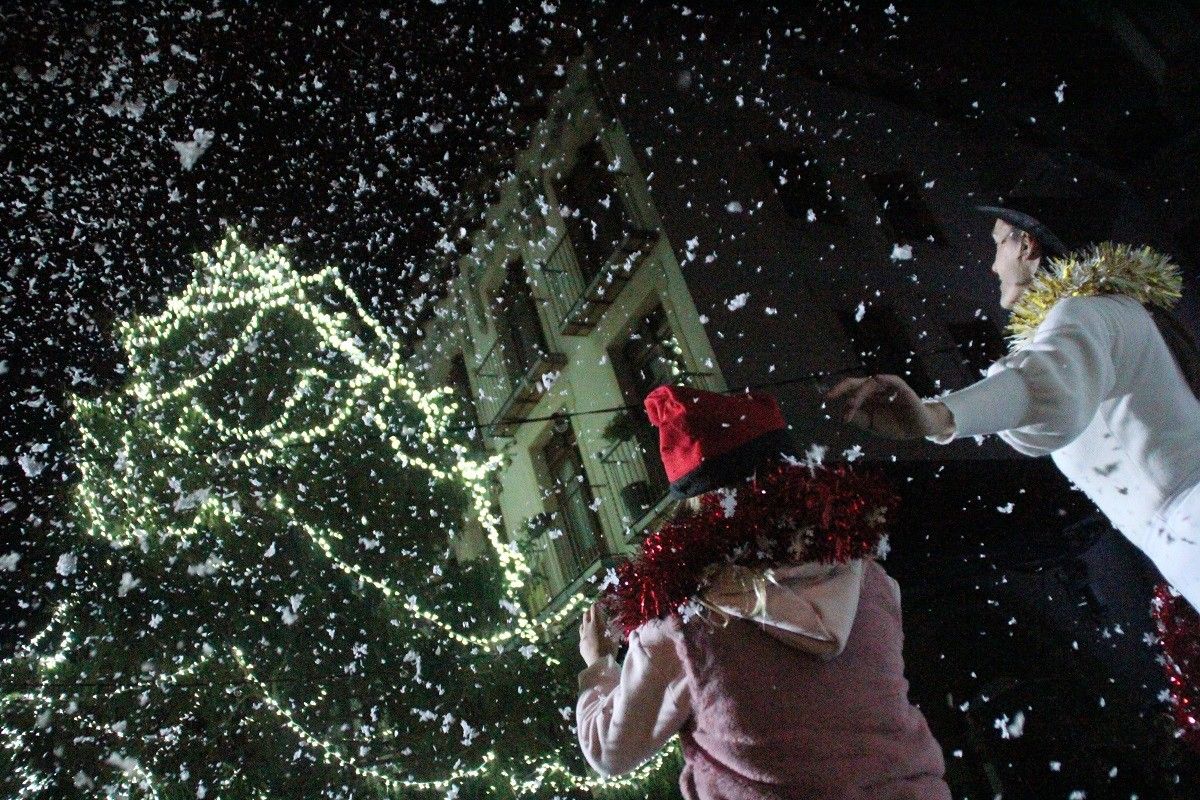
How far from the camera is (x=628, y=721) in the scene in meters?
2.10

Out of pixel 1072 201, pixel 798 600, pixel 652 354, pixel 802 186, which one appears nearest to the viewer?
pixel 798 600

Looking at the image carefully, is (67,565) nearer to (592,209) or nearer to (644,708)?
(644,708)

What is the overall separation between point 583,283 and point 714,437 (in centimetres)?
974

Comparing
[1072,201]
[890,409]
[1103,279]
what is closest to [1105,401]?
[1103,279]

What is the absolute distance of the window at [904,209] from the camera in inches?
508

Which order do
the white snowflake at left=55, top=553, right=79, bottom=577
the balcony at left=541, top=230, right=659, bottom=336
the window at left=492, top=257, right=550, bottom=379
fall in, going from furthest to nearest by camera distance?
1. the window at left=492, top=257, right=550, bottom=379
2. the balcony at left=541, top=230, right=659, bottom=336
3. the white snowflake at left=55, top=553, right=79, bottom=577

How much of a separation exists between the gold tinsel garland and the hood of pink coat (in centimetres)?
82

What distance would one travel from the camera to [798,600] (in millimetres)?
1975

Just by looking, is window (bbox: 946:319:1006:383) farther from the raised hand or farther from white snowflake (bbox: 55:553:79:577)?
white snowflake (bbox: 55:553:79:577)

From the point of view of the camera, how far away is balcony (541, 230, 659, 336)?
35.1 ft

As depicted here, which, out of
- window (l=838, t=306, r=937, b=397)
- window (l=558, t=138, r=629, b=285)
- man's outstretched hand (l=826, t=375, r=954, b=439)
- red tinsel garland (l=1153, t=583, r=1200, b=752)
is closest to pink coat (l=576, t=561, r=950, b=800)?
man's outstretched hand (l=826, t=375, r=954, b=439)

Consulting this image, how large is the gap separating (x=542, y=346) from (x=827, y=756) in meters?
11.6

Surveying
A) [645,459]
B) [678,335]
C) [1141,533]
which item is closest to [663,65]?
[678,335]

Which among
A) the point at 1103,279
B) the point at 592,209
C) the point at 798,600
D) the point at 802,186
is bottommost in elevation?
the point at 798,600
